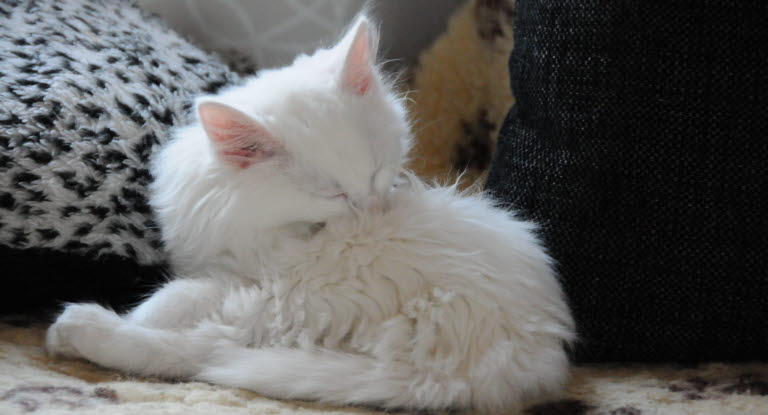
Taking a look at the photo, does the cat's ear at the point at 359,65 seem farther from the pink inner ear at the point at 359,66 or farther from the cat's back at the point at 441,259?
the cat's back at the point at 441,259

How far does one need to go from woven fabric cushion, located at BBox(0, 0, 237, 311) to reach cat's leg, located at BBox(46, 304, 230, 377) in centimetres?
15

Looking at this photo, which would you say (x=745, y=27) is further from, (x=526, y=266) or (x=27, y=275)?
(x=27, y=275)

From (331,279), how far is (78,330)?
0.32 m

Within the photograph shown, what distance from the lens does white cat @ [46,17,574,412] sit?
80 cm

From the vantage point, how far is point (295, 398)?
797mm

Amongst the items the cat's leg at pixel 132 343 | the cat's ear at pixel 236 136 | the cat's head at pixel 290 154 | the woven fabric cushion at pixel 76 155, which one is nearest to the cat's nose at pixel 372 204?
the cat's head at pixel 290 154

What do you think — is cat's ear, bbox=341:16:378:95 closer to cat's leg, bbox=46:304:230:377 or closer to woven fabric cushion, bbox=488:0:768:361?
woven fabric cushion, bbox=488:0:768:361

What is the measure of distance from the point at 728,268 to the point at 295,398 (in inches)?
22.6

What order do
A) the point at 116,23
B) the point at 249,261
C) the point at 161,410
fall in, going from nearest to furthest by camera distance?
the point at 161,410
the point at 249,261
the point at 116,23

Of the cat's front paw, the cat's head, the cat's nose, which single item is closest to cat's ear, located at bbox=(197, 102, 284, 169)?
the cat's head

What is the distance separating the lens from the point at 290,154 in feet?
3.03

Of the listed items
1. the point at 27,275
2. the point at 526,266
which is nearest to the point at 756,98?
Answer: the point at 526,266

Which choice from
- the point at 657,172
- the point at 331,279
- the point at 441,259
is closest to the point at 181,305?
the point at 331,279

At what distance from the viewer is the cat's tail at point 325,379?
782mm
